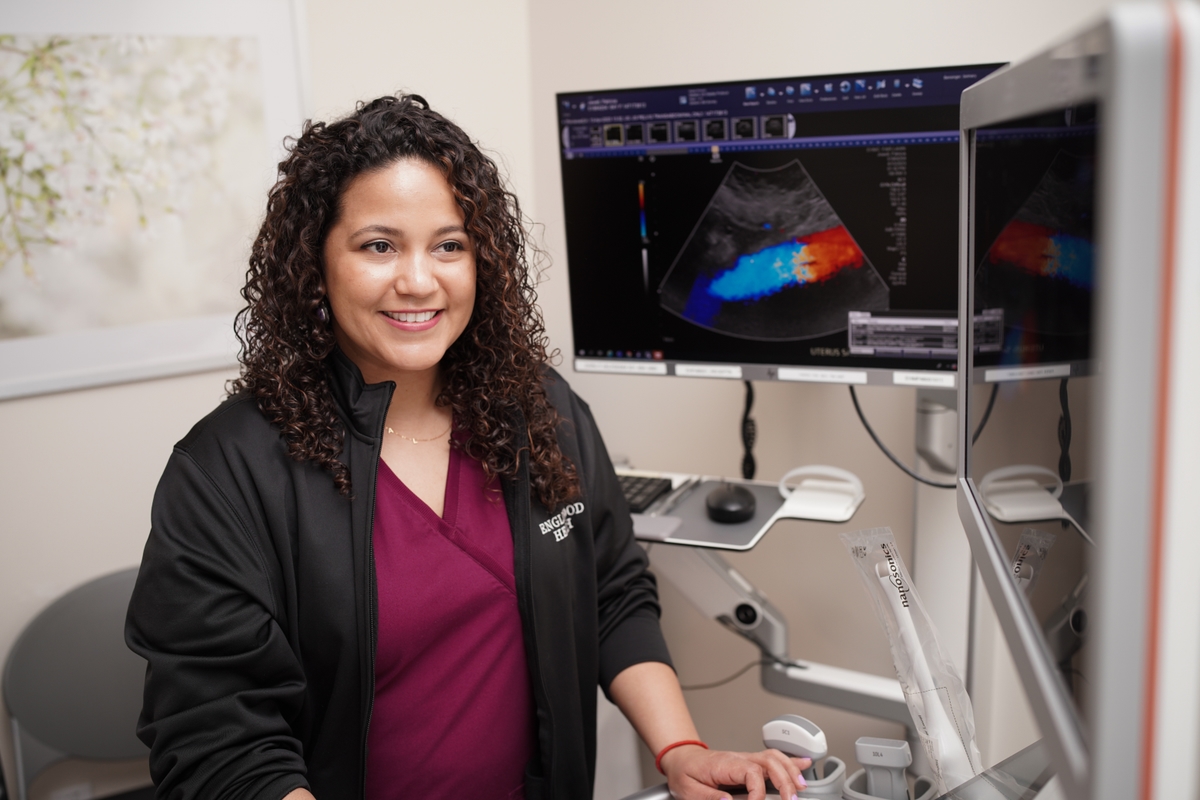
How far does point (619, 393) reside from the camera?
2402mm

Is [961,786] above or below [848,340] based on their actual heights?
below

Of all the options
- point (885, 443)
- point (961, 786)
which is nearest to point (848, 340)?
point (885, 443)

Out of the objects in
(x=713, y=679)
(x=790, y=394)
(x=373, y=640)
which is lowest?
(x=713, y=679)

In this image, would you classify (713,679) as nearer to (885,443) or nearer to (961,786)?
(885,443)

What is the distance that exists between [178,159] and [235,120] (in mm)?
141

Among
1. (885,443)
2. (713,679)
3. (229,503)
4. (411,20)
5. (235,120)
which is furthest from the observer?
(713,679)

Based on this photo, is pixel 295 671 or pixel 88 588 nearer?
pixel 295 671

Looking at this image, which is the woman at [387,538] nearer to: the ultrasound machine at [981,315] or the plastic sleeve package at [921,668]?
the plastic sleeve package at [921,668]

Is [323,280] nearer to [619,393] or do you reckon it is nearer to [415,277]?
[415,277]

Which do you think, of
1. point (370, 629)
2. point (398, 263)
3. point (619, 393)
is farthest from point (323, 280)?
point (619, 393)

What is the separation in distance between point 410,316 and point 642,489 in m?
0.75

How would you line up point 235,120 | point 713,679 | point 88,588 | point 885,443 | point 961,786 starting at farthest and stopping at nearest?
point 713,679 < point 885,443 < point 235,120 < point 88,588 < point 961,786

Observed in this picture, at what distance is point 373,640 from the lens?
3.64 ft
